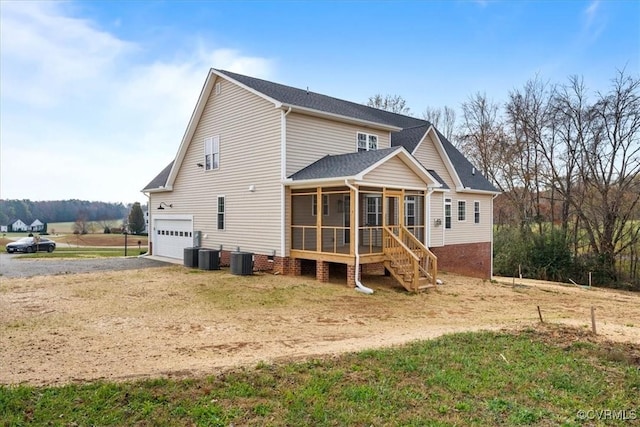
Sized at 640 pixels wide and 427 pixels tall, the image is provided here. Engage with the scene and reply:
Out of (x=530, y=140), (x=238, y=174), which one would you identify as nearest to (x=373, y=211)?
(x=238, y=174)

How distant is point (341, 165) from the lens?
1377 cm

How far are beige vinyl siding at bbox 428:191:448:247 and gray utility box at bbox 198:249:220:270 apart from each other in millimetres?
9885

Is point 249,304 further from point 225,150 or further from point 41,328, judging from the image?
point 225,150

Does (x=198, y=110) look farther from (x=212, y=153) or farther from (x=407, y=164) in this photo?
(x=407, y=164)

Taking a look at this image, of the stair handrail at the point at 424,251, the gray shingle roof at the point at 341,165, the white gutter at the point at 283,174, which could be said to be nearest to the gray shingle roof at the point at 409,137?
the gray shingle roof at the point at 341,165

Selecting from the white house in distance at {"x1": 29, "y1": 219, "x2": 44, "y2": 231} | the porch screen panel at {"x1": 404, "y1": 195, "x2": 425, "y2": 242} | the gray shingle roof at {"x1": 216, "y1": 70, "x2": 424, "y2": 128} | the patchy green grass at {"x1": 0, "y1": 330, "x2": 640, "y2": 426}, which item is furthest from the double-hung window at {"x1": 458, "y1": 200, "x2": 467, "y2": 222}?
the white house in distance at {"x1": 29, "y1": 219, "x2": 44, "y2": 231}

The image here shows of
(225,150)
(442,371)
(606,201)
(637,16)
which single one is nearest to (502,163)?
(606,201)

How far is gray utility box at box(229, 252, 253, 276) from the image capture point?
48.1 feet

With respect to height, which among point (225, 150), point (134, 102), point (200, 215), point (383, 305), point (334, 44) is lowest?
point (383, 305)

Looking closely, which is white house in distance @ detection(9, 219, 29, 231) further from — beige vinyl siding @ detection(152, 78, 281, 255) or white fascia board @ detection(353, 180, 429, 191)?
white fascia board @ detection(353, 180, 429, 191)

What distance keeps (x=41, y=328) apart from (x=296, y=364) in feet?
18.1

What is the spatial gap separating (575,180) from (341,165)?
66.1 feet

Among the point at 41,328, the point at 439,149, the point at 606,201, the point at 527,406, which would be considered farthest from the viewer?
the point at 606,201

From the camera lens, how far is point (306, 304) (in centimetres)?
1069
